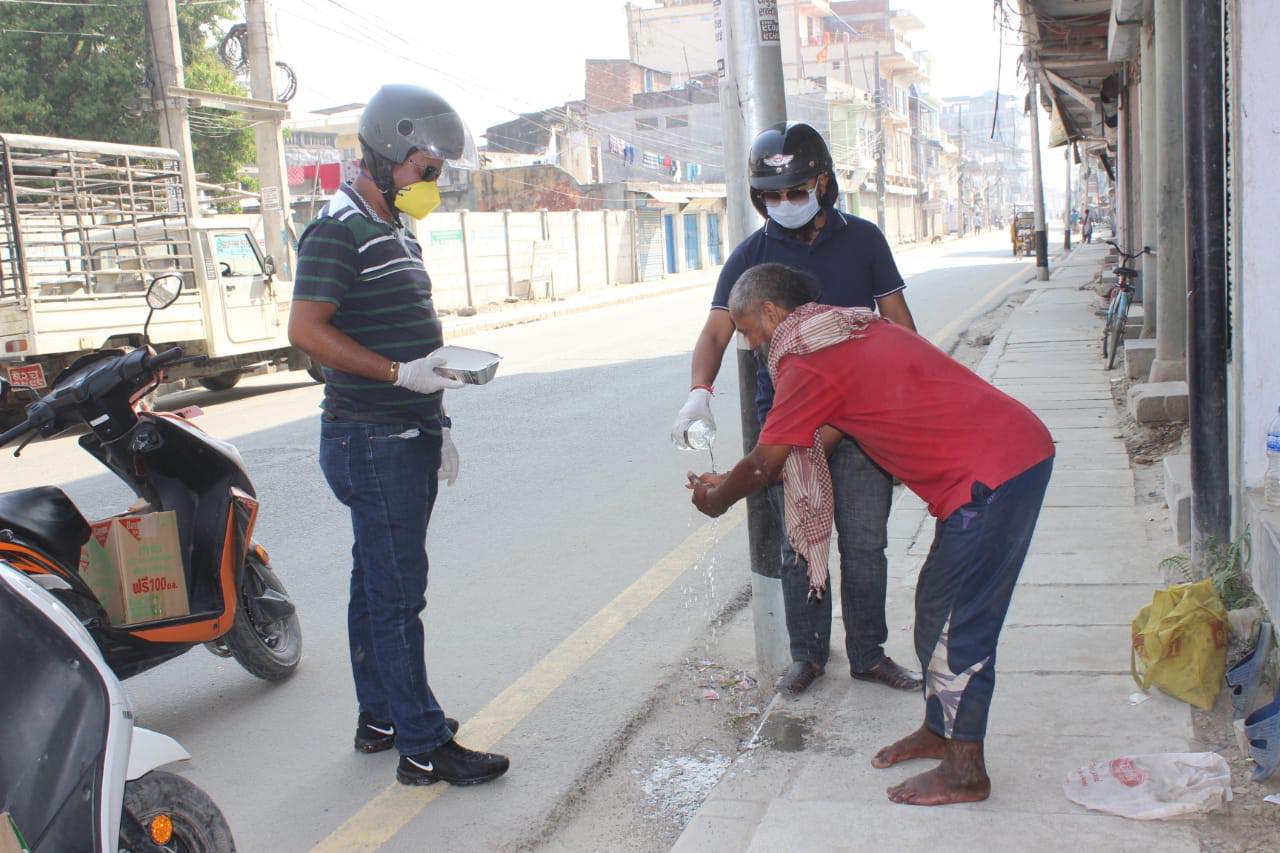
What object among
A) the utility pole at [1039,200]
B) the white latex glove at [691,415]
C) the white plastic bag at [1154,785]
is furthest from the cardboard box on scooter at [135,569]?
the utility pole at [1039,200]

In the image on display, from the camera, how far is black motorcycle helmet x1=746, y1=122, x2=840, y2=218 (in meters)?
3.51

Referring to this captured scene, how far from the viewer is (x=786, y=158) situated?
351 centimetres

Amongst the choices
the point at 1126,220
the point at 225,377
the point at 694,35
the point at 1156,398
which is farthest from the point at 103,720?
the point at 694,35

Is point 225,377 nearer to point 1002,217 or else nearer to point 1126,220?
point 1126,220

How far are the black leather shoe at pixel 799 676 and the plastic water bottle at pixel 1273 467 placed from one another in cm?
153

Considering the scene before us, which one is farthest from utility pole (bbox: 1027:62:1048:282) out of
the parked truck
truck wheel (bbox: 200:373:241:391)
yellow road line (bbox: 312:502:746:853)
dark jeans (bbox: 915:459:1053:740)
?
dark jeans (bbox: 915:459:1053:740)

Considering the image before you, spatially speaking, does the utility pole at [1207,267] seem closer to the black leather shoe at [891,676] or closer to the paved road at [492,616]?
the black leather shoe at [891,676]

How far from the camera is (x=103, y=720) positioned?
2.25 m

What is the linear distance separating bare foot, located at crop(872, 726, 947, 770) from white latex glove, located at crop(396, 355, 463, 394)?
1559mm

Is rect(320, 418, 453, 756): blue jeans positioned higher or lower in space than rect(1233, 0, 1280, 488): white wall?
lower

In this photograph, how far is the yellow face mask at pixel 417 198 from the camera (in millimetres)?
3389

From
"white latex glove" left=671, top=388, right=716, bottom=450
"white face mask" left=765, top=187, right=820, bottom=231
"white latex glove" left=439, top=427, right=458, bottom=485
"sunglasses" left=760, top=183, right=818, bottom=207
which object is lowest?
"white latex glove" left=439, top=427, right=458, bottom=485

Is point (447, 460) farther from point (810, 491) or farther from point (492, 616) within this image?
point (492, 616)

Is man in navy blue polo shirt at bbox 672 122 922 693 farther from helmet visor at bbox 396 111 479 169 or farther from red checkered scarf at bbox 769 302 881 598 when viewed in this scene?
helmet visor at bbox 396 111 479 169
